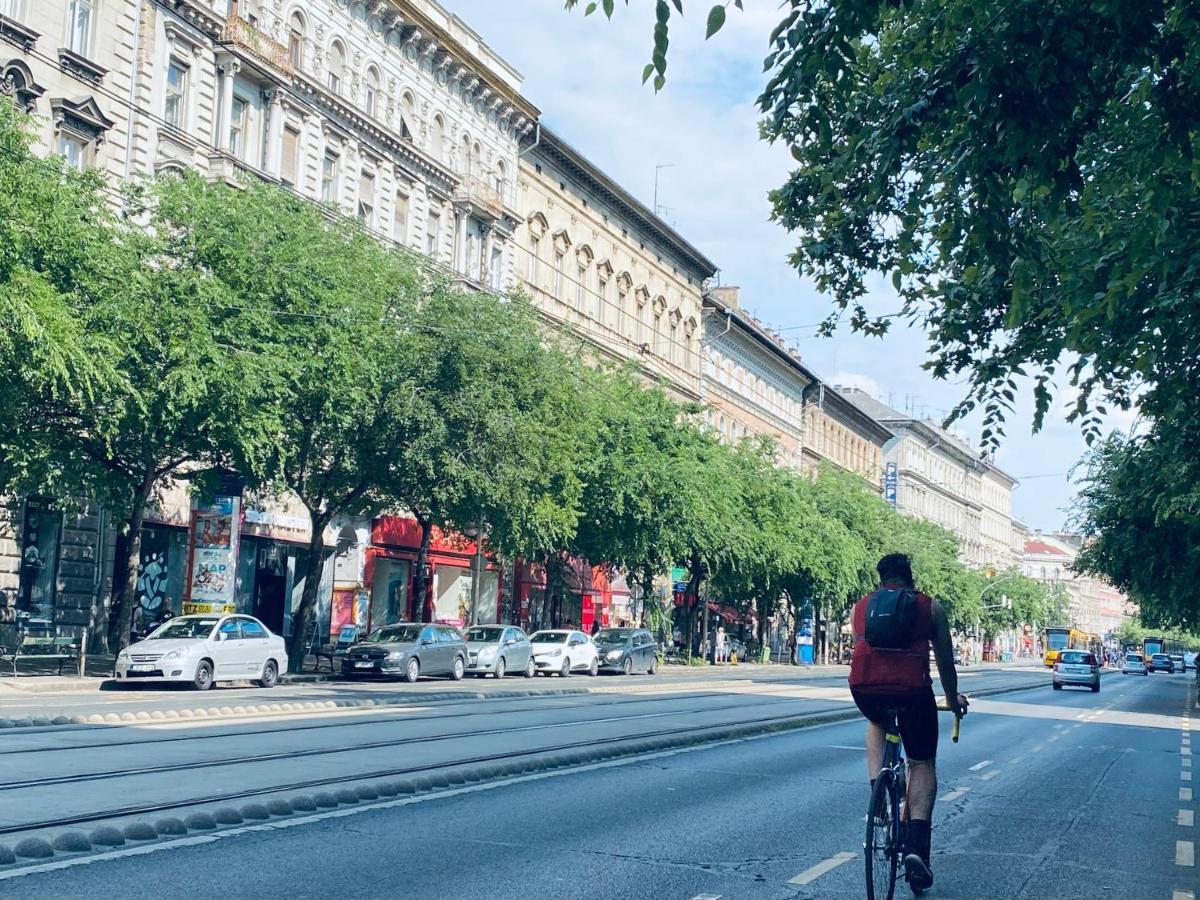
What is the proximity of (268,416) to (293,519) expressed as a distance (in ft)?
49.4

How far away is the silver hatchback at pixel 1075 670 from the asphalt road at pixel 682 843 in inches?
1453

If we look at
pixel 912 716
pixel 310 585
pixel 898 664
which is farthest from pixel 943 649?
pixel 310 585

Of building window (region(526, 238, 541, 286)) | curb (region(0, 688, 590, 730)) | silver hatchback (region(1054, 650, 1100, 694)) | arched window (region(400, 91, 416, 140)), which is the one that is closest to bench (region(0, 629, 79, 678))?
curb (region(0, 688, 590, 730))

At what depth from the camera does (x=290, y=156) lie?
40.0 m

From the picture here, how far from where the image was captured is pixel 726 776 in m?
14.8

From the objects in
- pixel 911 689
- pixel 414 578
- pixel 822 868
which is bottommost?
pixel 822 868

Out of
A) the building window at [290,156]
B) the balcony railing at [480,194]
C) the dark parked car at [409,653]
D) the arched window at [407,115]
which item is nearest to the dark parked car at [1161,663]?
the balcony railing at [480,194]

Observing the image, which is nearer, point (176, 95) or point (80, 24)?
point (80, 24)

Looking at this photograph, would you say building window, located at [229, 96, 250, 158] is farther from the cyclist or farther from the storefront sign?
the cyclist

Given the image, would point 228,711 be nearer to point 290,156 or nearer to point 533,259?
point 290,156

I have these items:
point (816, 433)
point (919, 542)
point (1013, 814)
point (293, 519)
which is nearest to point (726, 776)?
point (1013, 814)

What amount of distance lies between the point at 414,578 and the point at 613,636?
763cm

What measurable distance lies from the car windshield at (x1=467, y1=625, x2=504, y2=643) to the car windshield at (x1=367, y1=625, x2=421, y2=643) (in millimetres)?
4115

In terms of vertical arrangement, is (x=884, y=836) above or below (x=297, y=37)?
below
